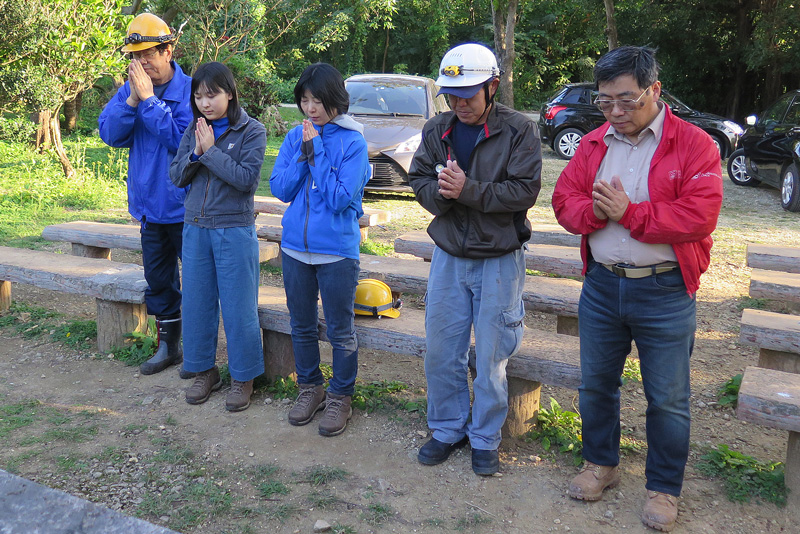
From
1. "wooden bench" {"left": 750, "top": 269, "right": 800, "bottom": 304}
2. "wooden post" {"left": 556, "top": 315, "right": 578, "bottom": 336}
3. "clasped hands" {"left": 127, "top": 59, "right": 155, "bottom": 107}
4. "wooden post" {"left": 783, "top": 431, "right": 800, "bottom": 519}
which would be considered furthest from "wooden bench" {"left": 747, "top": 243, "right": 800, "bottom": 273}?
"clasped hands" {"left": 127, "top": 59, "right": 155, "bottom": 107}

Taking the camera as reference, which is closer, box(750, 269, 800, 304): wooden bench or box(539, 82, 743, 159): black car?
box(750, 269, 800, 304): wooden bench

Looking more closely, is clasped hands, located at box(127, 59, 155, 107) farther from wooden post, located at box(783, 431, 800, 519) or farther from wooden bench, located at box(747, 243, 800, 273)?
wooden bench, located at box(747, 243, 800, 273)

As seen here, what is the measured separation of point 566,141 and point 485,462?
511 inches

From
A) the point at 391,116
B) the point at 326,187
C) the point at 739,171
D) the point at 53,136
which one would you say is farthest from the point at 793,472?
the point at 739,171

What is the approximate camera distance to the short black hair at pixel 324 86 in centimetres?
347

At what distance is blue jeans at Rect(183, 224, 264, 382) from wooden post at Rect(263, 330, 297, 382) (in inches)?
6.7

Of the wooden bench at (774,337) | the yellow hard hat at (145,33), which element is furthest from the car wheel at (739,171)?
the yellow hard hat at (145,33)

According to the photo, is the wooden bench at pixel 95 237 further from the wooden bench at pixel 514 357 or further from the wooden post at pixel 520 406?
the wooden post at pixel 520 406

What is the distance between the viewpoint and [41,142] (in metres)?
11.2

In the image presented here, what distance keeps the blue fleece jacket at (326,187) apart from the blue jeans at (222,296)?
1.27 ft

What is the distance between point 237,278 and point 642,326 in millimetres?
2122

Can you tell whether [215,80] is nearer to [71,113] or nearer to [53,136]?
[53,136]

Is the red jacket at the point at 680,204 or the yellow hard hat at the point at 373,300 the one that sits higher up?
the red jacket at the point at 680,204

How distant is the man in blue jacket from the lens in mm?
3984
